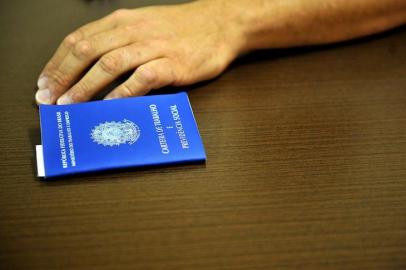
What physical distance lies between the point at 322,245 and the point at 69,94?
40 centimetres

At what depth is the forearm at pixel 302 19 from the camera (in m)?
0.87

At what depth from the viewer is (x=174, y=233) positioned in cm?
54

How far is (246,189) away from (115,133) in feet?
0.58

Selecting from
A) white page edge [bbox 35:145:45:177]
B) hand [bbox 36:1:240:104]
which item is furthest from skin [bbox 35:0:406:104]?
white page edge [bbox 35:145:45:177]

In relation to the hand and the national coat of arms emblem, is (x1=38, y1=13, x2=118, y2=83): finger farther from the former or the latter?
the national coat of arms emblem

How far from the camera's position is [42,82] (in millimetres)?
768

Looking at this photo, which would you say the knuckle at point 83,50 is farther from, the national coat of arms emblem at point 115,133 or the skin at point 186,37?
the national coat of arms emblem at point 115,133

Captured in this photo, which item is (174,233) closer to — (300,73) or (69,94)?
(69,94)

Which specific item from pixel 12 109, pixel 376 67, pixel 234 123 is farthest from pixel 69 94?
pixel 376 67

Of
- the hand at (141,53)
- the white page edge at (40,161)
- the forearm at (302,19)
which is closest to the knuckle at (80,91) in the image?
the hand at (141,53)

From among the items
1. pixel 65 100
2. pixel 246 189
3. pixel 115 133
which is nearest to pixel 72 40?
pixel 65 100

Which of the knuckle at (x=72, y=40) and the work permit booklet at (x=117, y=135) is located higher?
the knuckle at (x=72, y=40)

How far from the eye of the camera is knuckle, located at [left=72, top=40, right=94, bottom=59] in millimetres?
756

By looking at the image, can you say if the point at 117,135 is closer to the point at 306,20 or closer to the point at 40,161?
the point at 40,161
